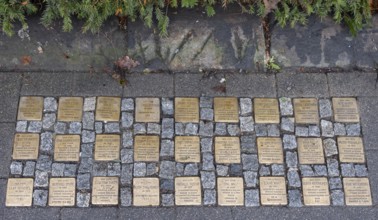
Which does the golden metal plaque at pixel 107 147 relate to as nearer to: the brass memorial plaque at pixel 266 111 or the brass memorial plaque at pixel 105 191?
the brass memorial plaque at pixel 105 191

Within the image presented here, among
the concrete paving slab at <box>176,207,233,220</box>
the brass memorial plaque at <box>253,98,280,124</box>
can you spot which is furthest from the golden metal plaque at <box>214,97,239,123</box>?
the concrete paving slab at <box>176,207,233,220</box>

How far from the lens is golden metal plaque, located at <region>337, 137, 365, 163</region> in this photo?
3949mm

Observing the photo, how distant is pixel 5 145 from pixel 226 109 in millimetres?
1892

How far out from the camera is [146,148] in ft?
12.9

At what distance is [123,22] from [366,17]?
2237 millimetres

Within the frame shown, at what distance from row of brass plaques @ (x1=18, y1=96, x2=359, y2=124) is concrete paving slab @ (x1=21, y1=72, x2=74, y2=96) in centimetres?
7

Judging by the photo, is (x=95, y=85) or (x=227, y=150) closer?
(x=227, y=150)

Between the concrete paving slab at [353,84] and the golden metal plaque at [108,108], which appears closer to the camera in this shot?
the golden metal plaque at [108,108]

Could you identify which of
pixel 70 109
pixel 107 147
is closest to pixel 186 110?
pixel 107 147

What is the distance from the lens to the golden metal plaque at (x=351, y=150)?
3.95m

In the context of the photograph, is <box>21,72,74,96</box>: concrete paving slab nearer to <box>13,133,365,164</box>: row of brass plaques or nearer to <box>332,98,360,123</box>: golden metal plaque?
<box>13,133,365,164</box>: row of brass plaques

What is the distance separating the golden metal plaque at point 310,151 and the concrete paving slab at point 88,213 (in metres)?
1.61

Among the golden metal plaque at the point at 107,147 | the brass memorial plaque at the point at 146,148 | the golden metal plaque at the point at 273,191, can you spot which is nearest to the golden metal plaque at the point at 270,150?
the golden metal plaque at the point at 273,191

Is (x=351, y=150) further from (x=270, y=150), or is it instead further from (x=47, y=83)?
(x=47, y=83)
